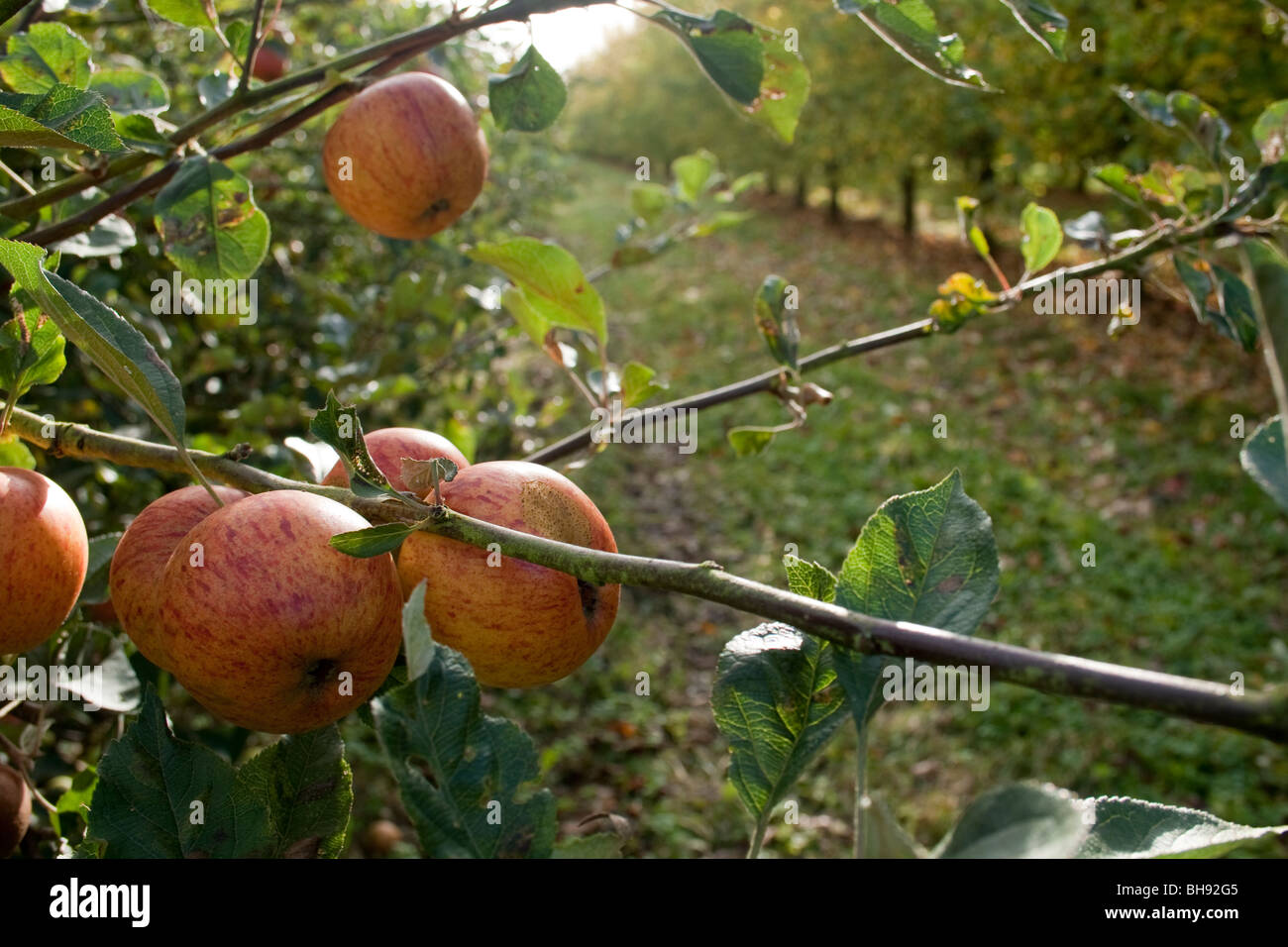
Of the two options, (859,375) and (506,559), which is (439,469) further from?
(859,375)

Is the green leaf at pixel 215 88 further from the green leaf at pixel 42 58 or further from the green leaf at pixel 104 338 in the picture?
the green leaf at pixel 104 338

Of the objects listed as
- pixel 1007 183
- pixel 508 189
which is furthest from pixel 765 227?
pixel 508 189

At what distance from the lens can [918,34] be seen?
864mm

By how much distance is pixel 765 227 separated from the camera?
44.7 feet

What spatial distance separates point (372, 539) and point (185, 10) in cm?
76

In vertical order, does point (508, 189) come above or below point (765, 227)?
below

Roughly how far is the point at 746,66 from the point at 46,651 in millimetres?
1035

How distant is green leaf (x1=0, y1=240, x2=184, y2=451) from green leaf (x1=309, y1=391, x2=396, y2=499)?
0.13 metres

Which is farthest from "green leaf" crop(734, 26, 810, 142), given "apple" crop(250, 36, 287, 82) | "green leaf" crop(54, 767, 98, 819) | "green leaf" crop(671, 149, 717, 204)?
"apple" crop(250, 36, 287, 82)

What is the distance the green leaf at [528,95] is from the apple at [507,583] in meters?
0.50

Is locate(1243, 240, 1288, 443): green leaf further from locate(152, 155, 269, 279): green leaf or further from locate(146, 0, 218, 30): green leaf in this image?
locate(146, 0, 218, 30): green leaf

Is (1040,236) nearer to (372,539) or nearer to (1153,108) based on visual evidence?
(1153,108)

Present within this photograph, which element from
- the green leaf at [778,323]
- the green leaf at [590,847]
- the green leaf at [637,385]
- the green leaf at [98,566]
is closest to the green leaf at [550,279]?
the green leaf at [637,385]

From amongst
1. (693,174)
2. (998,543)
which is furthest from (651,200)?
(998,543)
